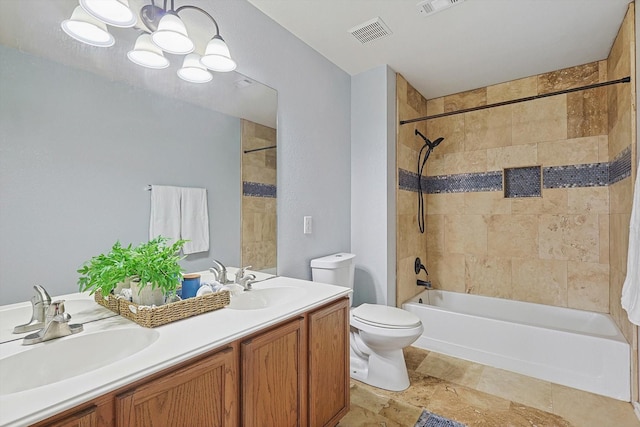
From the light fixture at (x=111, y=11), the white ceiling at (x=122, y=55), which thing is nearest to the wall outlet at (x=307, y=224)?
the white ceiling at (x=122, y=55)

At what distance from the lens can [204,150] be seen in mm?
1555

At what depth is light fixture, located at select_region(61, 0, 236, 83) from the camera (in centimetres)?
115

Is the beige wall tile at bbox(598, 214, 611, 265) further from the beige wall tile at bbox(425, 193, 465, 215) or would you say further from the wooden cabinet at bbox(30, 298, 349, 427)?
the wooden cabinet at bbox(30, 298, 349, 427)

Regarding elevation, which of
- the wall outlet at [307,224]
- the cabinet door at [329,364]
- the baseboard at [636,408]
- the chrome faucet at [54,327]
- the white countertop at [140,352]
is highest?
the wall outlet at [307,224]

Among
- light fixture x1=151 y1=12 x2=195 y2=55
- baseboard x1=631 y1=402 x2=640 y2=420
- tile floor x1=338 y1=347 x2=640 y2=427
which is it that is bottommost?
tile floor x1=338 y1=347 x2=640 y2=427

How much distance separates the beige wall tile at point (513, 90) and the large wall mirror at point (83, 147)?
8.58ft

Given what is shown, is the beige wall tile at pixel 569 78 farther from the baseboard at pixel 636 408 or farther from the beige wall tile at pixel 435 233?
the baseboard at pixel 636 408

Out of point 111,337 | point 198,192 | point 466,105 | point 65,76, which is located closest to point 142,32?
point 65,76

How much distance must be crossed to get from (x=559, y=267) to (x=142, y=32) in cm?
343

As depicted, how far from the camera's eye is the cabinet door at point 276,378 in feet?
3.52

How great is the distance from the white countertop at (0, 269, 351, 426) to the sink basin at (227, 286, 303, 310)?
212 millimetres

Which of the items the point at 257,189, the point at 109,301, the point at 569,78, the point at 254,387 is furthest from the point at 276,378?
the point at 569,78

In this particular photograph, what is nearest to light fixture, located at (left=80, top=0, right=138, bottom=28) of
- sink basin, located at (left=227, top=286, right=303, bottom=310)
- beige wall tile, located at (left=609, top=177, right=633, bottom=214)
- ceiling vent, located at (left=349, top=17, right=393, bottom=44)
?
sink basin, located at (left=227, top=286, right=303, bottom=310)

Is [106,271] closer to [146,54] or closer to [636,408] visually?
[146,54]
